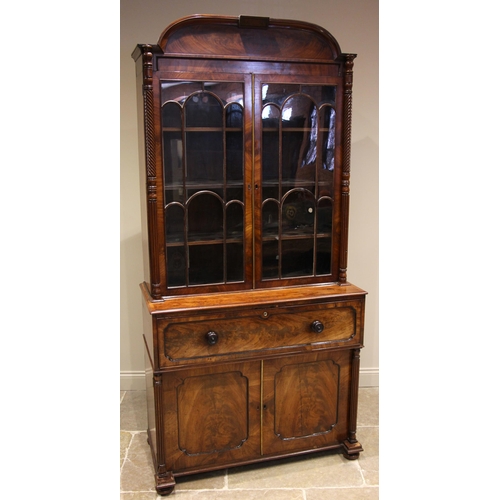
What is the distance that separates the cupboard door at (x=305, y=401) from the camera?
2197mm

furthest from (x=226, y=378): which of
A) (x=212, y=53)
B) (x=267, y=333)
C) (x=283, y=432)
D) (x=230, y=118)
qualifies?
Answer: (x=212, y=53)

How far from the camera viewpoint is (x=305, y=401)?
7.39 ft

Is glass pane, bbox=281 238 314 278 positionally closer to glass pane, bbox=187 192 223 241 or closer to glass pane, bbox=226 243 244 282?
glass pane, bbox=226 243 244 282

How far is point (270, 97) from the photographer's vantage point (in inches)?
83.0

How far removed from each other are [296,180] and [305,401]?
104 cm

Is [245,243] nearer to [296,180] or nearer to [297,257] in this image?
[297,257]

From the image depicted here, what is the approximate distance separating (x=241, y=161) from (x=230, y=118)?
0.19 m

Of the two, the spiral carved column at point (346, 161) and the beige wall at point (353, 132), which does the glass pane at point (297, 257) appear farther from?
the beige wall at point (353, 132)

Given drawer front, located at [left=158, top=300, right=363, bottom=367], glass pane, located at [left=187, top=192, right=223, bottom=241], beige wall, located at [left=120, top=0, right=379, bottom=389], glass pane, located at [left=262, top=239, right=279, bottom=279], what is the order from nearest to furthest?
drawer front, located at [left=158, top=300, right=363, bottom=367] → glass pane, located at [left=187, top=192, right=223, bottom=241] → glass pane, located at [left=262, top=239, right=279, bottom=279] → beige wall, located at [left=120, top=0, right=379, bottom=389]

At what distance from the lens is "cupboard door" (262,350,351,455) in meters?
2.20

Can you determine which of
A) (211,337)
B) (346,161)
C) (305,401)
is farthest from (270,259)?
(305,401)

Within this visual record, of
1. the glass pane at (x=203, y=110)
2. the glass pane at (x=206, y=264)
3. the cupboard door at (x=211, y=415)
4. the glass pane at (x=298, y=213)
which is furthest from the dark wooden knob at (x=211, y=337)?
the glass pane at (x=203, y=110)

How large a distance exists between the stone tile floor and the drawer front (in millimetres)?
581

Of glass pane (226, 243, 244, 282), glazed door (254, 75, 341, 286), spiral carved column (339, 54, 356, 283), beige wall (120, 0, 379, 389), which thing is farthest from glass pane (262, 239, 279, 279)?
beige wall (120, 0, 379, 389)
